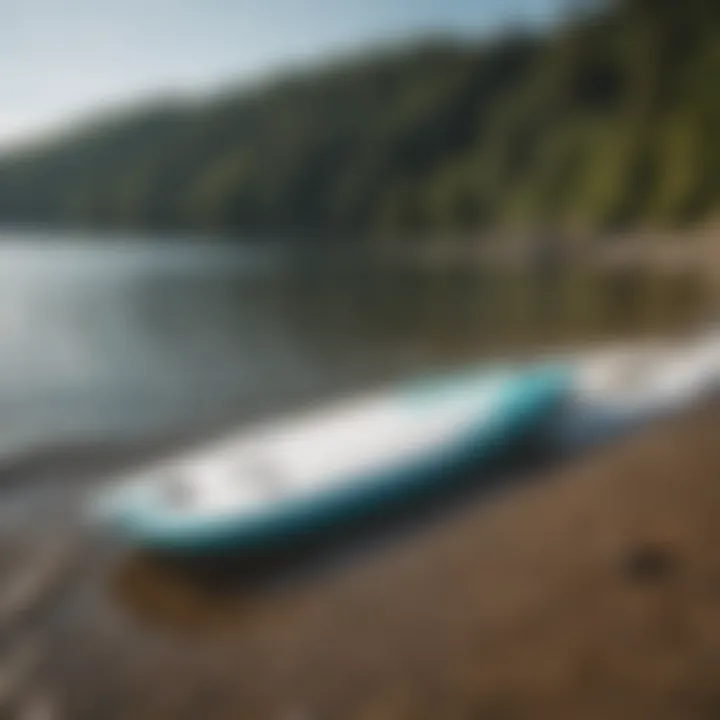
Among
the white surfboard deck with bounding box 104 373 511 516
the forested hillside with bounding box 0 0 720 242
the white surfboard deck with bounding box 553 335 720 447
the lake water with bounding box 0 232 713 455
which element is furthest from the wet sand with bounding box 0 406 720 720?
the forested hillside with bounding box 0 0 720 242

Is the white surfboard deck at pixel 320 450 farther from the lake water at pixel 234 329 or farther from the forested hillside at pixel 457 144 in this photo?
the forested hillside at pixel 457 144

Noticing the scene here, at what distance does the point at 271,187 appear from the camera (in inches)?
885

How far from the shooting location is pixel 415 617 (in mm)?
2477

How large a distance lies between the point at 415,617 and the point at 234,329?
6.95m

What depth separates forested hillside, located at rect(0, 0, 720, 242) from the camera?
18.0 meters

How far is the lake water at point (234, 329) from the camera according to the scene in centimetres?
562

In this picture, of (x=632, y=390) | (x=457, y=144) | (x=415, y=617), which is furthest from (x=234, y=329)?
(x=457, y=144)

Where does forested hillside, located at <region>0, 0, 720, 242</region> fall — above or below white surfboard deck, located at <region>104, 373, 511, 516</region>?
above

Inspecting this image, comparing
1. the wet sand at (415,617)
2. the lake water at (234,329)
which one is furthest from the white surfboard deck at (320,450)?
the lake water at (234,329)

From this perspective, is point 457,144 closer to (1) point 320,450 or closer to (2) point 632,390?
(2) point 632,390

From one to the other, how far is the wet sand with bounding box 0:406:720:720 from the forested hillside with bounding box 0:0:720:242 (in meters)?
12.4

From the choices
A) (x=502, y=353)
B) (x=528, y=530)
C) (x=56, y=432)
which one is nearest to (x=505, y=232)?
(x=502, y=353)

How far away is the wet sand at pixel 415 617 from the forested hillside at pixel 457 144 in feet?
40.6

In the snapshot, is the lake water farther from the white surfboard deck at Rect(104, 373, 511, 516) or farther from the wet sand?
the wet sand
